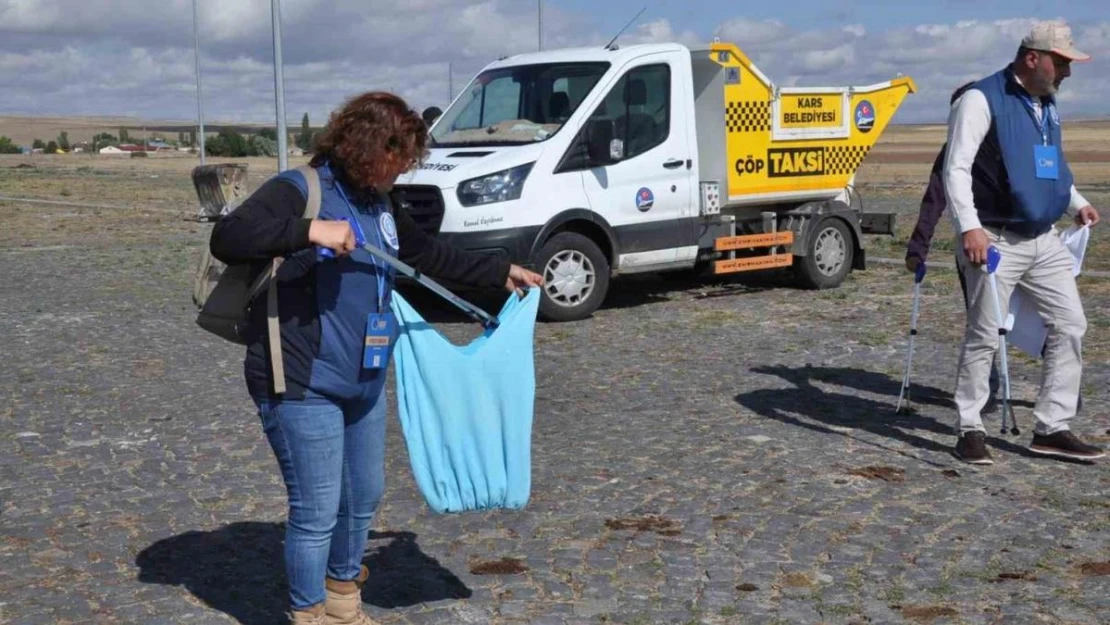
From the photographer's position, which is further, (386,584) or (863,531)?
(863,531)

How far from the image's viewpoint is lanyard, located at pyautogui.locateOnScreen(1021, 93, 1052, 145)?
7027mm

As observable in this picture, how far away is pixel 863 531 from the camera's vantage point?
598 centimetres

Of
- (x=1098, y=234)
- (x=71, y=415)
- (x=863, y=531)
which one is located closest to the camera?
(x=863, y=531)

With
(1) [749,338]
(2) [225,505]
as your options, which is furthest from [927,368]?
(2) [225,505]

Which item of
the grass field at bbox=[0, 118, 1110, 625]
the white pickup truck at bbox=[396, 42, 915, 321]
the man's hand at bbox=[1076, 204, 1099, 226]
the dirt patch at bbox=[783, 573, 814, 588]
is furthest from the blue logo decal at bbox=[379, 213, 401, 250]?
the white pickup truck at bbox=[396, 42, 915, 321]

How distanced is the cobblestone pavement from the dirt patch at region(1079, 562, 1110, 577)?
0.04 feet

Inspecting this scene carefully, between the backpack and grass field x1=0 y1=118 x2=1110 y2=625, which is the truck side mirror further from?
the backpack

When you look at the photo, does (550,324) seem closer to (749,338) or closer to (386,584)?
(749,338)

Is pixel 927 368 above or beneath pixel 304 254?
beneath

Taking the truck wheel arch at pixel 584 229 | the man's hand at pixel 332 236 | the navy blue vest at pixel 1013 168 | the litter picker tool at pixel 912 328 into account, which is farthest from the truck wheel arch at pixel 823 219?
the man's hand at pixel 332 236

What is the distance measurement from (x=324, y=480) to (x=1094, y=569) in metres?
3.08

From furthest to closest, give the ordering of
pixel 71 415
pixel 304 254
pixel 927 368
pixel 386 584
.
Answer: pixel 927 368 → pixel 71 415 → pixel 386 584 → pixel 304 254

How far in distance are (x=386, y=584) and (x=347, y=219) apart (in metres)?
1.69

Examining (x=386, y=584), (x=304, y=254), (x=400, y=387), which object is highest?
(x=304, y=254)
